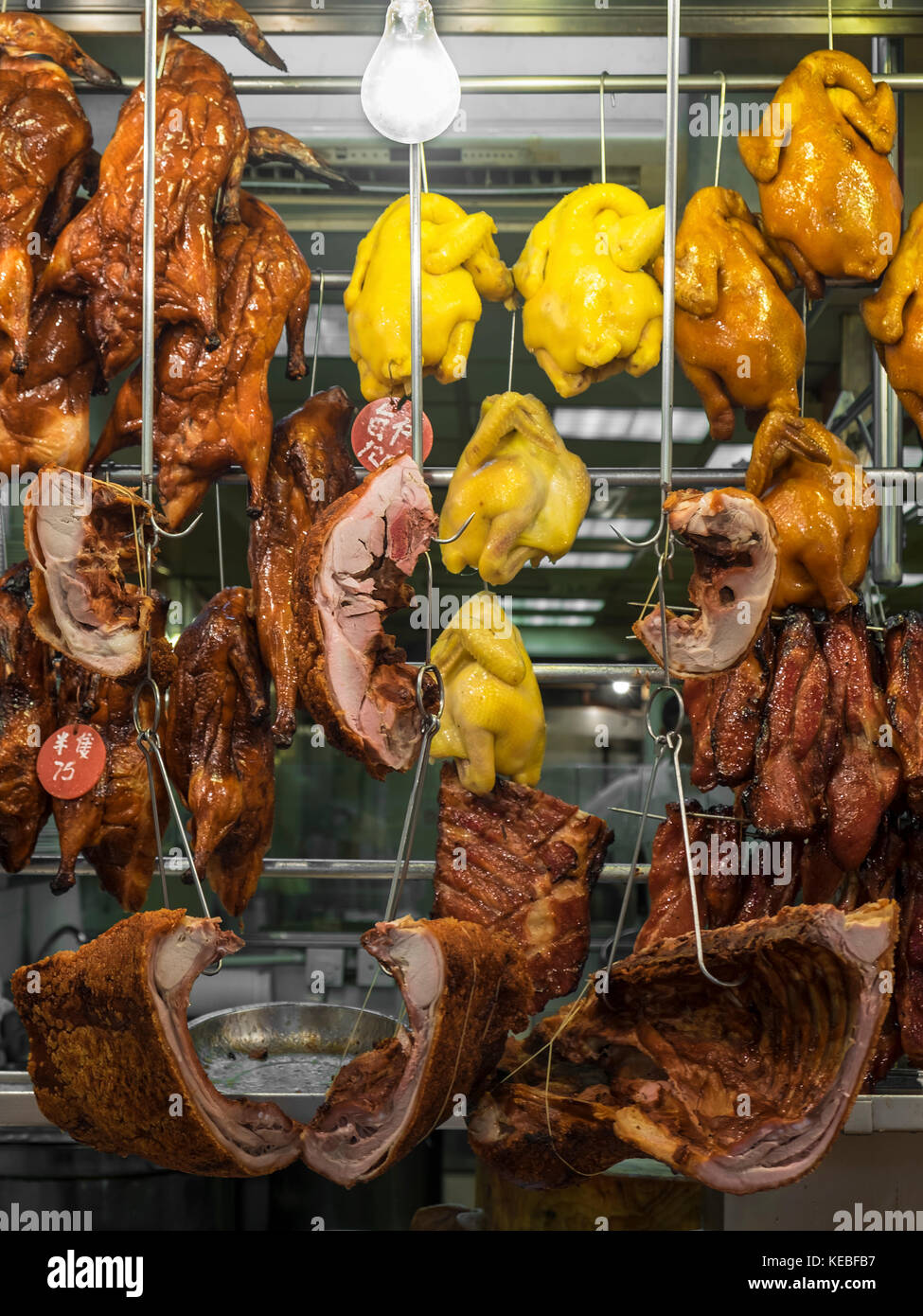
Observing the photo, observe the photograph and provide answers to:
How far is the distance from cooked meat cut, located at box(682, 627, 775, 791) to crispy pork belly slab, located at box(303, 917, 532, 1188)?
94 centimetres

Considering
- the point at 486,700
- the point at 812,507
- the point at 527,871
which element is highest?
the point at 812,507

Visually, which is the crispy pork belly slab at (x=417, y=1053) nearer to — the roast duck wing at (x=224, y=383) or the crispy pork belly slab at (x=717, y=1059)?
the crispy pork belly slab at (x=717, y=1059)

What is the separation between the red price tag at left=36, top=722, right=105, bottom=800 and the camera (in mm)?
3113

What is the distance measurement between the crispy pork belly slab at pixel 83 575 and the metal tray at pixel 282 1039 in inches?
56.2

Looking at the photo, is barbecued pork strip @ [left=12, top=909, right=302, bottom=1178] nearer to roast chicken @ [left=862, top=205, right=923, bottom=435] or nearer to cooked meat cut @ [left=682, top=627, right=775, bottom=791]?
cooked meat cut @ [left=682, top=627, right=775, bottom=791]

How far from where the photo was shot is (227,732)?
3.41m

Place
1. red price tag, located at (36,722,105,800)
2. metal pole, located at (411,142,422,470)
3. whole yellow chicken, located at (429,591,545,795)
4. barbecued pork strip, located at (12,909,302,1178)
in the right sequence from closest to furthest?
barbecued pork strip, located at (12,909,302,1178)
metal pole, located at (411,142,422,470)
red price tag, located at (36,722,105,800)
whole yellow chicken, located at (429,591,545,795)

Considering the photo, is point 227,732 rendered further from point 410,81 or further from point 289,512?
point 410,81

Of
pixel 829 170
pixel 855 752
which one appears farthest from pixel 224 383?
pixel 855 752

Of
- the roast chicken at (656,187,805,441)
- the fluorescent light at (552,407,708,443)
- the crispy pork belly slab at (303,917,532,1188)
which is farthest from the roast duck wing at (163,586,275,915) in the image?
the fluorescent light at (552,407,708,443)

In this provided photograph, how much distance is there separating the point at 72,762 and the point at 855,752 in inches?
81.9

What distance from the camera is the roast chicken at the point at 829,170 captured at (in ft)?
10.7

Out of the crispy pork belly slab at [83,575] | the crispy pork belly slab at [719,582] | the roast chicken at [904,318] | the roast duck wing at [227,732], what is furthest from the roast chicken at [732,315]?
the crispy pork belly slab at [83,575]
